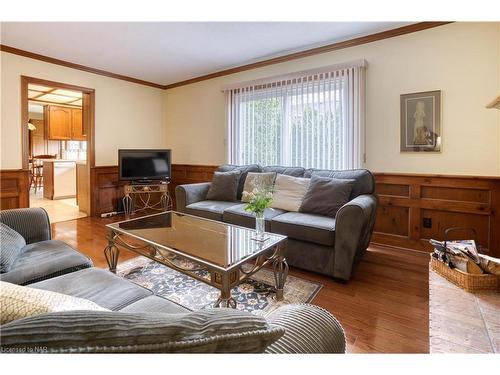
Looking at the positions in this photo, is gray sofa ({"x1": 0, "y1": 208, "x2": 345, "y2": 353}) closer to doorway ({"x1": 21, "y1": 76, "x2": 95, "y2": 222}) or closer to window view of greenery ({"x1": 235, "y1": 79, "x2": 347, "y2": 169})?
window view of greenery ({"x1": 235, "y1": 79, "x2": 347, "y2": 169})

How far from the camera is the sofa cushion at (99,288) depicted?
3.91 feet

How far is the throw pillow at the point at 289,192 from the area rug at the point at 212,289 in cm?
77

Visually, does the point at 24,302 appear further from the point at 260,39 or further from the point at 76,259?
the point at 260,39

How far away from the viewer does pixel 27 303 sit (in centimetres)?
65

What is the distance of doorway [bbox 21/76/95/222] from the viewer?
4288 millimetres

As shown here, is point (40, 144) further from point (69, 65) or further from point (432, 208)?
point (432, 208)

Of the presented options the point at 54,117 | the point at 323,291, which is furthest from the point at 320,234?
the point at 54,117

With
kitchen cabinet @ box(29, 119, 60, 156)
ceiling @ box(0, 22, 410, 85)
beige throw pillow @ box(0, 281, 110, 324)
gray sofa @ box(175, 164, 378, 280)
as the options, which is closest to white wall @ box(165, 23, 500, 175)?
ceiling @ box(0, 22, 410, 85)

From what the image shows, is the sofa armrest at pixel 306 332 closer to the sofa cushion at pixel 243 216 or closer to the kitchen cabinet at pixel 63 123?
the sofa cushion at pixel 243 216

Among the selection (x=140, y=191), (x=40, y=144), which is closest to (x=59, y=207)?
(x=140, y=191)

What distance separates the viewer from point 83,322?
0.49 m

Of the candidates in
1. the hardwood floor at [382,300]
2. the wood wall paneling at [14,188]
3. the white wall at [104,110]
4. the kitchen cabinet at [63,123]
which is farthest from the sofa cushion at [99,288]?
the kitchen cabinet at [63,123]
